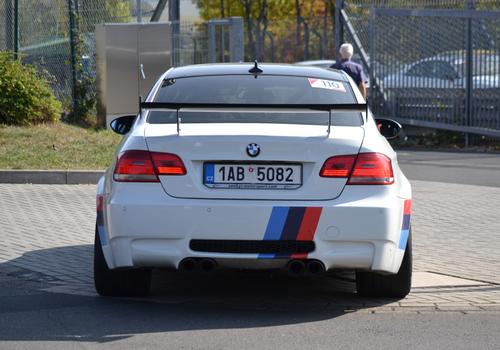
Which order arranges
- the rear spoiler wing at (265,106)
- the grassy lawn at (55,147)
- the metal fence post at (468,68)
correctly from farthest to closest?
the metal fence post at (468,68) → the grassy lawn at (55,147) → the rear spoiler wing at (265,106)

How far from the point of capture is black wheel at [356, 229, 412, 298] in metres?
7.01

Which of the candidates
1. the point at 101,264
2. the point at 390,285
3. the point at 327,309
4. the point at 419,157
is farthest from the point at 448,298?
the point at 419,157

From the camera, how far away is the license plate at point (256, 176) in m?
6.42

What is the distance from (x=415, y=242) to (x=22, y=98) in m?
8.71

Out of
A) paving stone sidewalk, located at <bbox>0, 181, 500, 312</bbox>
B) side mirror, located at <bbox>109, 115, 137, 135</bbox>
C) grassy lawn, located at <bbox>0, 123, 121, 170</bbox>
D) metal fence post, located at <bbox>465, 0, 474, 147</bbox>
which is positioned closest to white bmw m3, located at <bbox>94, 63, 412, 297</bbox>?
paving stone sidewalk, located at <bbox>0, 181, 500, 312</bbox>

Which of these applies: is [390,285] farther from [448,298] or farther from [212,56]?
[212,56]

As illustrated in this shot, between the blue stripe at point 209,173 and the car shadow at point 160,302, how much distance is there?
0.81m

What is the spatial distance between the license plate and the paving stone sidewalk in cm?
103

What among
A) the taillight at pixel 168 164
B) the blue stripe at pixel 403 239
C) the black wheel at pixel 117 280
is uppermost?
the taillight at pixel 168 164

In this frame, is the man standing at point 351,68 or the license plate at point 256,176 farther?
the man standing at point 351,68

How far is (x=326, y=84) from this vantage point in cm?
766

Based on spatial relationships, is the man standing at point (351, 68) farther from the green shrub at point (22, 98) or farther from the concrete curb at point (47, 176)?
the green shrub at point (22, 98)

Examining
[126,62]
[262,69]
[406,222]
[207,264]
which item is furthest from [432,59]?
[207,264]

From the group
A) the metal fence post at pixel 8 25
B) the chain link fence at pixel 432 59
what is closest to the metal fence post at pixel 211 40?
the chain link fence at pixel 432 59
